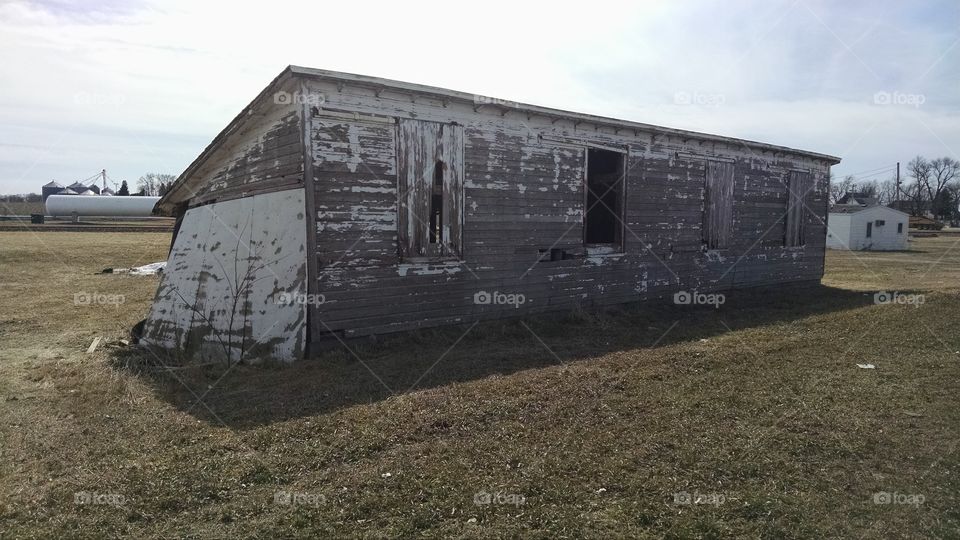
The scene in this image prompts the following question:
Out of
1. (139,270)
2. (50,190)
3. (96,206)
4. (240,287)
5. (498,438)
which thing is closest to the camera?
(498,438)

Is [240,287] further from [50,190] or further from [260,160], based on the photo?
[50,190]

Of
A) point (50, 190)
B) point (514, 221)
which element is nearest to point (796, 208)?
point (514, 221)

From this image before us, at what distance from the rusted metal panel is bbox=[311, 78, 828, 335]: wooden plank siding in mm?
399

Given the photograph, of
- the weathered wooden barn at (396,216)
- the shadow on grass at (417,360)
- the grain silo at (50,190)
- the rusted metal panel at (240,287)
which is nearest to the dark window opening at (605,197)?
the weathered wooden barn at (396,216)

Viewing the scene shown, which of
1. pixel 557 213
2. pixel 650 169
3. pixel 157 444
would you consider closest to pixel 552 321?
pixel 557 213

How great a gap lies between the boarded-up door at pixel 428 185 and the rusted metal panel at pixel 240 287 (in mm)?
1618

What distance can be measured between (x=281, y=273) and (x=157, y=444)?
323 cm

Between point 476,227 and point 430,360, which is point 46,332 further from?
point 476,227

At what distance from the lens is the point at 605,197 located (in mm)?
11805

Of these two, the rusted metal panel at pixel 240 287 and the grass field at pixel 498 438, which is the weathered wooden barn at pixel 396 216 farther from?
the grass field at pixel 498 438

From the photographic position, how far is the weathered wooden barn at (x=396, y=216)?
755cm

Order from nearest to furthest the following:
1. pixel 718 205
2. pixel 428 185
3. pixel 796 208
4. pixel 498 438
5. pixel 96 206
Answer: pixel 498 438 < pixel 428 185 < pixel 718 205 < pixel 796 208 < pixel 96 206

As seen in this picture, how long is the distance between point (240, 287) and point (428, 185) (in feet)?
10.3

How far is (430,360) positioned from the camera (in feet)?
24.4
